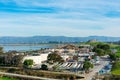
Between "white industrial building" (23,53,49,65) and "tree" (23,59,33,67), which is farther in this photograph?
"white industrial building" (23,53,49,65)

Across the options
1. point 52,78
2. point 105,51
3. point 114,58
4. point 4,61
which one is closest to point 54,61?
point 4,61

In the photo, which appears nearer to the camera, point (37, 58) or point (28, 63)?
point (28, 63)

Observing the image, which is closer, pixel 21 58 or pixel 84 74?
pixel 84 74

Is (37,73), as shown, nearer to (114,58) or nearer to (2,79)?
(2,79)

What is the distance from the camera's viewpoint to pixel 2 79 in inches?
975

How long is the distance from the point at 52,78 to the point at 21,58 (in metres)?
8.83

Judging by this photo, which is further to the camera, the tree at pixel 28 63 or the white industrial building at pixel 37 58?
the white industrial building at pixel 37 58

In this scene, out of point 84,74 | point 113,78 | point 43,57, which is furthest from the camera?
point 43,57

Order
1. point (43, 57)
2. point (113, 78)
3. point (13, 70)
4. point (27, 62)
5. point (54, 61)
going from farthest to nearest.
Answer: point (43, 57) < point (54, 61) < point (27, 62) < point (13, 70) < point (113, 78)

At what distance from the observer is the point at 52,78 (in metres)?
24.9

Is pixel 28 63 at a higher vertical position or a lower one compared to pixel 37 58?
lower

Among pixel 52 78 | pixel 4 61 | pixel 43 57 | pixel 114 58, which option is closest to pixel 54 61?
pixel 43 57

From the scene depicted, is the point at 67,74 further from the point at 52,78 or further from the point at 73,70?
the point at 73,70

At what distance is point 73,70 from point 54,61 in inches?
259
